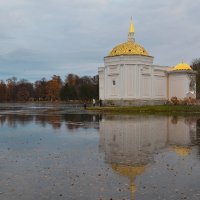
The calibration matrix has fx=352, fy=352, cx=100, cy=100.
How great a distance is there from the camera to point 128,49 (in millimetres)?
64625

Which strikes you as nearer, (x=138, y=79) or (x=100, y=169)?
(x=100, y=169)

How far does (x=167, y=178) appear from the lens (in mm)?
10219

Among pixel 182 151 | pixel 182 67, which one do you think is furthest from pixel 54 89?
pixel 182 151

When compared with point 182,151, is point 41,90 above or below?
above

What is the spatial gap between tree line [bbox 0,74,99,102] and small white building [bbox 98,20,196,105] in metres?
46.3

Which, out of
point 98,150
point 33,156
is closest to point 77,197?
point 33,156

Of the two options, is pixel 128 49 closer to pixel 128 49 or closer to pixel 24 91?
pixel 128 49

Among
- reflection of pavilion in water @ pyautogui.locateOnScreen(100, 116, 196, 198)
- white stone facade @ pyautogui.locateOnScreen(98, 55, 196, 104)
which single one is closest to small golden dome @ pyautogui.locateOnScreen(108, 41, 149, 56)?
white stone facade @ pyautogui.locateOnScreen(98, 55, 196, 104)

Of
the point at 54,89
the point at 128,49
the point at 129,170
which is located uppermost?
the point at 128,49

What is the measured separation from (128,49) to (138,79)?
5836 millimetres

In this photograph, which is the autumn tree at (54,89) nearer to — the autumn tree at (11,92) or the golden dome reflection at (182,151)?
the autumn tree at (11,92)

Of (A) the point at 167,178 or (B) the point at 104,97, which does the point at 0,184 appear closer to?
(A) the point at 167,178

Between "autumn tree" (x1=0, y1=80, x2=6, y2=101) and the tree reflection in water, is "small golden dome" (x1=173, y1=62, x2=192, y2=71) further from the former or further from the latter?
"autumn tree" (x1=0, y1=80, x2=6, y2=101)

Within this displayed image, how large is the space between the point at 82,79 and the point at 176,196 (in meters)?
133
